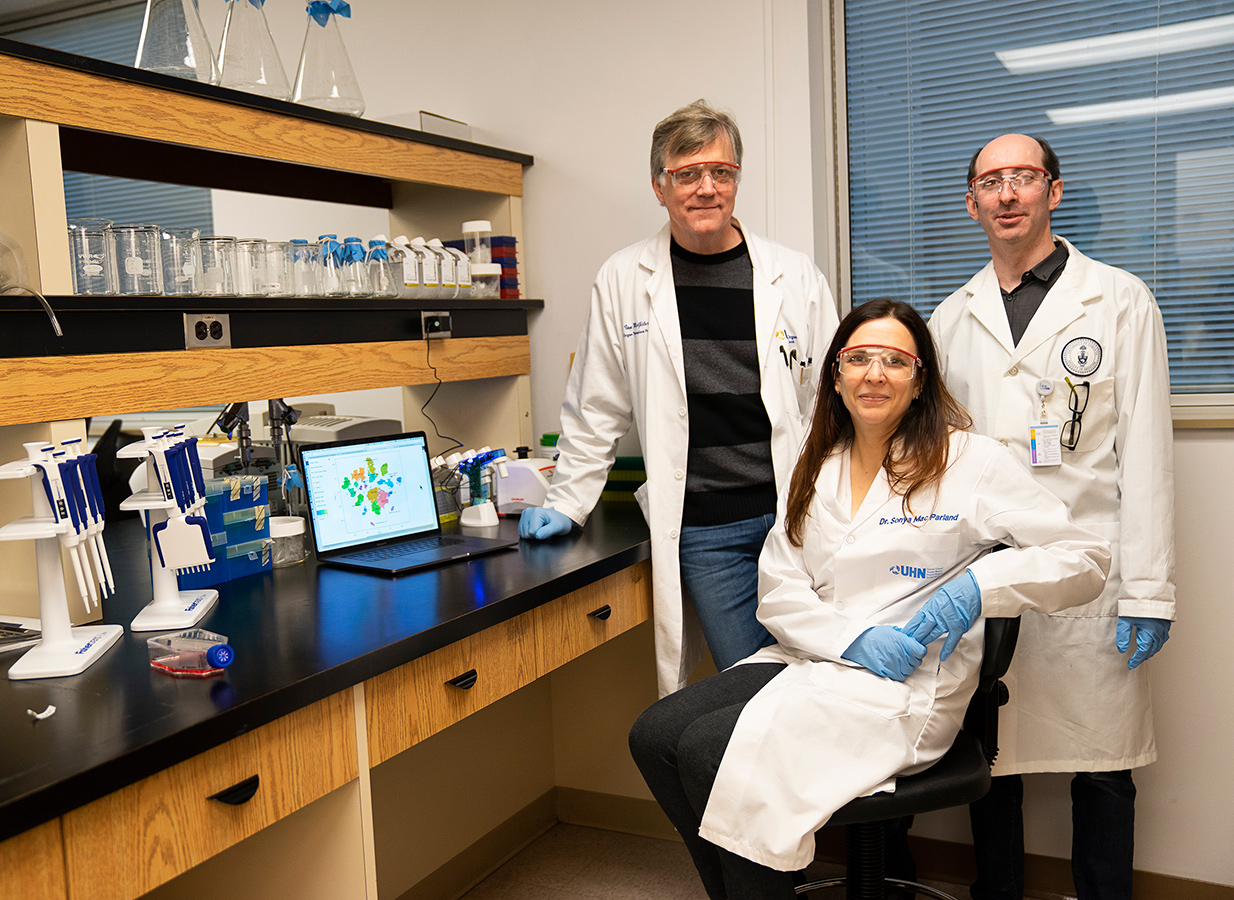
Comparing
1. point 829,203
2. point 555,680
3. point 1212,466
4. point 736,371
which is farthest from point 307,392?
point 1212,466

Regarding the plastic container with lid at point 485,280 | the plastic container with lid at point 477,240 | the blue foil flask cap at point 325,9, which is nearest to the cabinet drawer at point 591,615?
the plastic container with lid at point 485,280

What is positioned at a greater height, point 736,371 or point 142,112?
point 142,112

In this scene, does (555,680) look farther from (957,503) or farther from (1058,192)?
(1058,192)

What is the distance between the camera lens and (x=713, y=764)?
5.37 ft

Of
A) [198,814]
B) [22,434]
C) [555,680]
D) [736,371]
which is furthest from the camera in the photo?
[555,680]

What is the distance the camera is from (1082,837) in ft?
6.91

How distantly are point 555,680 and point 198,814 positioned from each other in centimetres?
181

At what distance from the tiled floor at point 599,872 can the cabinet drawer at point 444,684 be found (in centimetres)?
98

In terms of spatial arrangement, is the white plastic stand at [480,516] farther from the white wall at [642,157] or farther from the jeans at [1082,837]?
the jeans at [1082,837]

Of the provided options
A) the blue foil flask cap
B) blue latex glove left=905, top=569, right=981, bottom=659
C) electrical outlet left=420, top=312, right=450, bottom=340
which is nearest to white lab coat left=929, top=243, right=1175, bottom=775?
blue latex glove left=905, top=569, right=981, bottom=659

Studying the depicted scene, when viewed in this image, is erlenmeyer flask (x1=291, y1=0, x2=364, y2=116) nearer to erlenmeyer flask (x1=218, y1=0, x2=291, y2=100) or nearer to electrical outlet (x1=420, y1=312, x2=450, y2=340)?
erlenmeyer flask (x1=218, y1=0, x2=291, y2=100)

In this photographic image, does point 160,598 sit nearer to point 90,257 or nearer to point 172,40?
point 90,257

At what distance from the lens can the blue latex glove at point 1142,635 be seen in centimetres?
195

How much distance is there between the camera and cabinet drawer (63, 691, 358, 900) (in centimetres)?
107
